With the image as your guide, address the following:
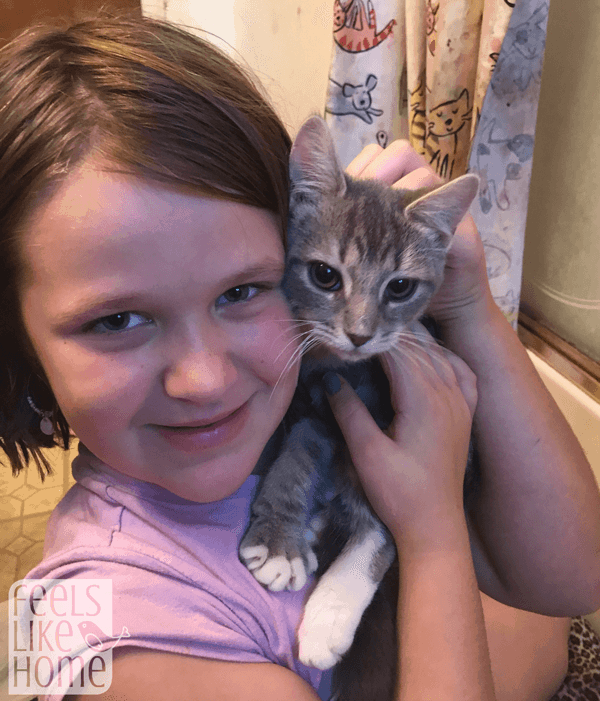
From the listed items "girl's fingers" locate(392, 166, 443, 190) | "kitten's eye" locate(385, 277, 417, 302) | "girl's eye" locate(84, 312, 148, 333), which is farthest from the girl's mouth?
"girl's fingers" locate(392, 166, 443, 190)

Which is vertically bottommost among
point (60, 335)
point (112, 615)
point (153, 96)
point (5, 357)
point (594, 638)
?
point (594, 638)

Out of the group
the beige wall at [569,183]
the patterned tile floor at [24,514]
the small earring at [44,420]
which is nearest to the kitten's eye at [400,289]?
the small earring at [44,420]

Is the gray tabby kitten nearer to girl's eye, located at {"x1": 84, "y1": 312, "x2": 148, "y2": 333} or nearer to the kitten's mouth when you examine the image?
the kitten's mouth

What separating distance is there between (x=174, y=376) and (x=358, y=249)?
17.2 inches

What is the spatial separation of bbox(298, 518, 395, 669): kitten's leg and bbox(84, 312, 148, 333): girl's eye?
1.64ft

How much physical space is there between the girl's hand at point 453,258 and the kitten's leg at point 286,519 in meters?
0.35

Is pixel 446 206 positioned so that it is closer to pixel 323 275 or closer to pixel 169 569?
pixel 323 275

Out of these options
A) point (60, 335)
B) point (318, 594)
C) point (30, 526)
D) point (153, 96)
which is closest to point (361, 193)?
point (153, 96)

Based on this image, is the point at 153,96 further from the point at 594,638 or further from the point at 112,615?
the point at 594,638

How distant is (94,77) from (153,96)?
7cm

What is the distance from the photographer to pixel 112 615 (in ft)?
1.80

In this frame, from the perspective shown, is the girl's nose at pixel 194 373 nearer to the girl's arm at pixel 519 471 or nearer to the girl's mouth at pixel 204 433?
the girl's mouth at pixel 204 433

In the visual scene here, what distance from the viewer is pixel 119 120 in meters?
0.52

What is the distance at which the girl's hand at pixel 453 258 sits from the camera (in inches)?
34.7
